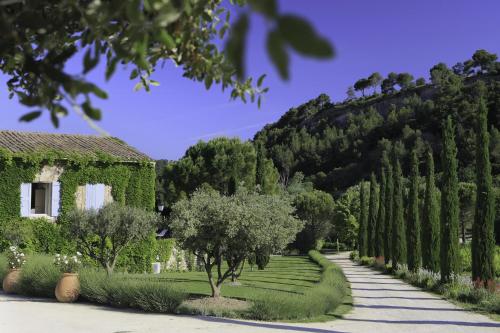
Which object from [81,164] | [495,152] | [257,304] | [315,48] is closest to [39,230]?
[81,164]

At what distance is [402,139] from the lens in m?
64.9

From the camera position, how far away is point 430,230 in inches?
797

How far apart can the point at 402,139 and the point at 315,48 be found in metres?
66.8

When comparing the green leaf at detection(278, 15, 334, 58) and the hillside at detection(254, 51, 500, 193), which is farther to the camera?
the hillside at detection(254, 51, 500, 193)

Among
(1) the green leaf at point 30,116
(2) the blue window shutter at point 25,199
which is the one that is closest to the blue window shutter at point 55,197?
(2) the blue window shutter at point 25,199

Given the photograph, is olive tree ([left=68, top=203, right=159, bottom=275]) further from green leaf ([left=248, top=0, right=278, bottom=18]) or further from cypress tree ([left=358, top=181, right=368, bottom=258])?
cypress tree ([left=358, top=181, right=368, bottom=258])

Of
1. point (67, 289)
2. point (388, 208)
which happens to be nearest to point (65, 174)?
Answer: point (67, 289)

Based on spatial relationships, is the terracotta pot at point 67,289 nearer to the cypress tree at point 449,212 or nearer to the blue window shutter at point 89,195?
the blue window shutter at point 89,195

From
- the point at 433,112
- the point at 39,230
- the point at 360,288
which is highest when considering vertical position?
the point at 433,112

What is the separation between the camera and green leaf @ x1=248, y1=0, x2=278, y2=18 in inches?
44.8

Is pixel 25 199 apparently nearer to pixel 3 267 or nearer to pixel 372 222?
pixel 3 267

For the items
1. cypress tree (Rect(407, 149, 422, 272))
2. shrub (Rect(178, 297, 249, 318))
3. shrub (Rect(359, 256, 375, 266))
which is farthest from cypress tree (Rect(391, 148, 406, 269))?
shrub (Rect(178, 297, 249, 318))

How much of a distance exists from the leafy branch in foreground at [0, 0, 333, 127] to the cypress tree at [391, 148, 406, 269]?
2265 centimetres

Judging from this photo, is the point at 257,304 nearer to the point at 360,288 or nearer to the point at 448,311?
the point at 448,311
